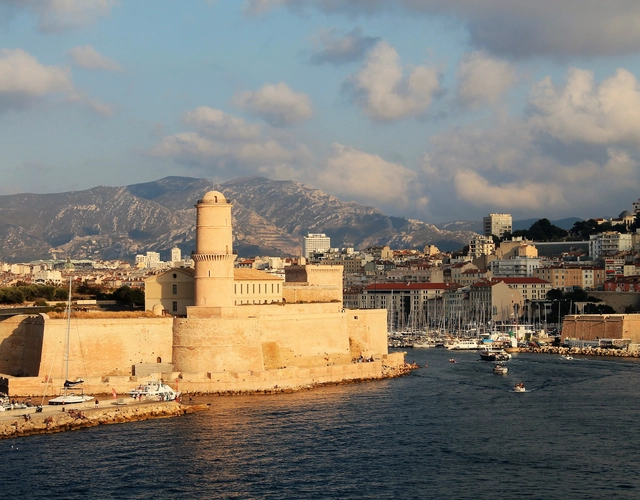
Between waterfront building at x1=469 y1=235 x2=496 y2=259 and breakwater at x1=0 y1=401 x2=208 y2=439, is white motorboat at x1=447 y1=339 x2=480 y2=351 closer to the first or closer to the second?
breakwater at x1=0 y1=401 x2=208 y2=439

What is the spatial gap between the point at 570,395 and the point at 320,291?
15.4m

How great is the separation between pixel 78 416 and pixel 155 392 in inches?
171

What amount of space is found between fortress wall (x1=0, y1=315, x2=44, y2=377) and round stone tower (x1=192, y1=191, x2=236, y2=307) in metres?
6.40

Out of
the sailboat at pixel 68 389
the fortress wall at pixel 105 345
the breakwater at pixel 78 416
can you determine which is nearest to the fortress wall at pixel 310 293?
the fortress wall at pixel 105 345

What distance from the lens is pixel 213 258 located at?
42.0 meters

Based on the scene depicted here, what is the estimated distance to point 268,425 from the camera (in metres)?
33.1

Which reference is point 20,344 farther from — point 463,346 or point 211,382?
point 463,346

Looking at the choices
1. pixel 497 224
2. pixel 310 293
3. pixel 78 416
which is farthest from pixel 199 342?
pixel 497 224

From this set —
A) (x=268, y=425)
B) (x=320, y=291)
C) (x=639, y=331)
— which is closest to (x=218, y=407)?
(x=268, y=425)

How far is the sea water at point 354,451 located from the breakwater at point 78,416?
2.26 ft

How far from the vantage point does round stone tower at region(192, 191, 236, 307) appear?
42.0m

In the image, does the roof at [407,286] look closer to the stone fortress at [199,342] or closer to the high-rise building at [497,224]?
the stone fortress at [199,342]

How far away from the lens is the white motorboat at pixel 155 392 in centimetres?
3684

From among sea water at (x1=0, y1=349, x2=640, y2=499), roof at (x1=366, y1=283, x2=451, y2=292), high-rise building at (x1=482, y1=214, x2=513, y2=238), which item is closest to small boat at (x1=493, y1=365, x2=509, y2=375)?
sea water at (x1=0, y1=349, x2=640, y2=499)
